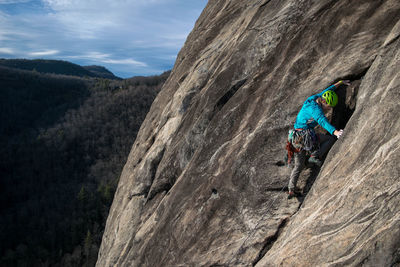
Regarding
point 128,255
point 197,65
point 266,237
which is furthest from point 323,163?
point 128,255

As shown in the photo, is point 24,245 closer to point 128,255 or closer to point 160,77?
point 128,255

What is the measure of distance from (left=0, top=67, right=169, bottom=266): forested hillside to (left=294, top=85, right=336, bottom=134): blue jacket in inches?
2578

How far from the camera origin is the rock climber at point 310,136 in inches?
218

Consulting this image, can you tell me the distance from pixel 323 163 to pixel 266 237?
86.4 inches

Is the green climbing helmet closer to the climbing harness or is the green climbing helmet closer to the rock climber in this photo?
the rock climber

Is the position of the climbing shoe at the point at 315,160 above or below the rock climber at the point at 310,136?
below

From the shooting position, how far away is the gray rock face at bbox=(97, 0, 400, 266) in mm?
4227

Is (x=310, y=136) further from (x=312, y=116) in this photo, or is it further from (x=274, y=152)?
(x=274, y=152)

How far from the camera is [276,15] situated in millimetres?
7520

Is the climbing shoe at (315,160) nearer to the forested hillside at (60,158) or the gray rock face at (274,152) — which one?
the gray rock face at (274,152)

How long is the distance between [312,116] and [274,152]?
4.59 ft

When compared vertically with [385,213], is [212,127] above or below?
above

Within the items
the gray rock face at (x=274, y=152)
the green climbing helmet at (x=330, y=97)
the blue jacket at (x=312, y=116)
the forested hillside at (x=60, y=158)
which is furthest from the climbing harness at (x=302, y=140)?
the forested hillside at (x=60, y=158)

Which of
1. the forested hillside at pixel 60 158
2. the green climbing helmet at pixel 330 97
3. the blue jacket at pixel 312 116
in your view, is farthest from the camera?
the forested hillside at pixel 60 158
